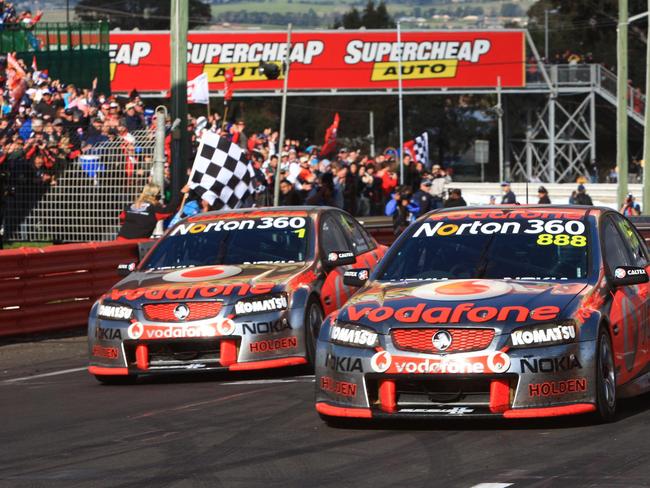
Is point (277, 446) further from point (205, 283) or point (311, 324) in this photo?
point (311, 324)

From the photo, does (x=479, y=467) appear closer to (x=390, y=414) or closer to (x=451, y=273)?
(x=390, y=414)

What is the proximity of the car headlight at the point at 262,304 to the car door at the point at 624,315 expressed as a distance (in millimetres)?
2857

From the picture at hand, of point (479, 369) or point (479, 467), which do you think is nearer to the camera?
point (479, 467)

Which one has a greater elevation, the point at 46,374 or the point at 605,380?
A: the point at 605,380

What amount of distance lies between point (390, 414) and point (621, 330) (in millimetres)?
1652

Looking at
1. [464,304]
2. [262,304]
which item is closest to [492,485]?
[464,304]

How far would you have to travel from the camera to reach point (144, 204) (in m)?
18.4

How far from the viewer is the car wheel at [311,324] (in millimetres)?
12195

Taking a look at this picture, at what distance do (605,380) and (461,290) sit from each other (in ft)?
3.29

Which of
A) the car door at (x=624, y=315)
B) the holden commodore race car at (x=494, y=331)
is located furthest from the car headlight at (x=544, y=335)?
the car door at (x=624, y=315)

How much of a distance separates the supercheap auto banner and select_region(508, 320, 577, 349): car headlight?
199ft

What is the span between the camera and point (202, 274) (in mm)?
12453

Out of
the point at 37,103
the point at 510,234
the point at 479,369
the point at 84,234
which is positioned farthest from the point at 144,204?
the point at 479,369

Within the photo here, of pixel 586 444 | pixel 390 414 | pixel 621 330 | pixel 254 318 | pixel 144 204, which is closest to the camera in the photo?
Answer: pixel 586 444
